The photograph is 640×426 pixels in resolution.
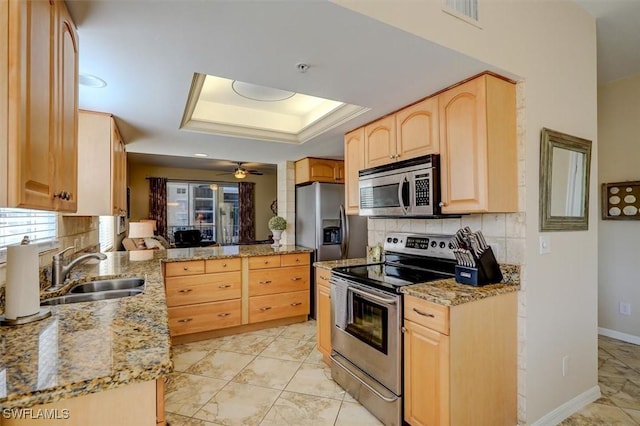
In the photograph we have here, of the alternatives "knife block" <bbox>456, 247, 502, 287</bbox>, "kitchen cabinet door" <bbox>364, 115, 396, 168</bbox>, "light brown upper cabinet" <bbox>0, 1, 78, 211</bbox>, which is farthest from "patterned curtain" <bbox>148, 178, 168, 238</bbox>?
"knife block" <bbox>456, 247, 502, 287</bbox>

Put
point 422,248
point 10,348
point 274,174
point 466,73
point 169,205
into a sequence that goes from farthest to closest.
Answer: point 274,174 < point 169,205 < point 422,248 < point 466,73 < point 10,348

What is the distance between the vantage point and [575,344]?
2172mm

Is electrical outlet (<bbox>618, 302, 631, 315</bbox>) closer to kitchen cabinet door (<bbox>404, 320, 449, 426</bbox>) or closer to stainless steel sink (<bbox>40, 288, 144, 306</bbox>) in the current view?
kitchen cabinet door (<bbox>404, 320, 449, 426</bbox>)

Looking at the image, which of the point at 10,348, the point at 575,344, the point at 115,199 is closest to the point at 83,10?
the point at 10,348

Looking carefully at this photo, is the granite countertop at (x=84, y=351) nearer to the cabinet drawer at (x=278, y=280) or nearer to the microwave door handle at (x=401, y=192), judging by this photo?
the microwave door handle at (x=401, y=192)

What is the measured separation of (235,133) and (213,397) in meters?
2.36

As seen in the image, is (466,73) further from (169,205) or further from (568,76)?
(169,205)

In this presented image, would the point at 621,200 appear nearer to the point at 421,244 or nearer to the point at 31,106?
the point at 421,244

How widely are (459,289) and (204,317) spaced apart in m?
2.69

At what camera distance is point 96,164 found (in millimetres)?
2473

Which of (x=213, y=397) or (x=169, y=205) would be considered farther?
(x=169, y=205)

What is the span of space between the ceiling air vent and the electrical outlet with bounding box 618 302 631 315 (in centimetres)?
339

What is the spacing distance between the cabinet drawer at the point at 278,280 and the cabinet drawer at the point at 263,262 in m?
0.06

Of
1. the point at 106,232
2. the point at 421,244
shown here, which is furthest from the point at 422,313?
the point at 106,232
